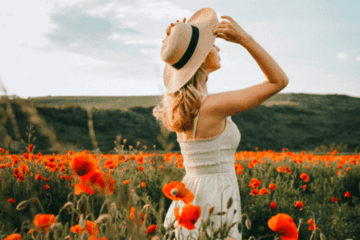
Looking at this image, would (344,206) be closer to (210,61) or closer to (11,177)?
(210,61)

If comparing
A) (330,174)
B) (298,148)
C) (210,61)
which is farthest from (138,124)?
(210,61)

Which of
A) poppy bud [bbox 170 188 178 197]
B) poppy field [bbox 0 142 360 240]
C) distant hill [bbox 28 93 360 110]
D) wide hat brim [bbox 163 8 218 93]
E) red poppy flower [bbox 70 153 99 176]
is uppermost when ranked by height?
distant hill [bbox 28 93 360 110]

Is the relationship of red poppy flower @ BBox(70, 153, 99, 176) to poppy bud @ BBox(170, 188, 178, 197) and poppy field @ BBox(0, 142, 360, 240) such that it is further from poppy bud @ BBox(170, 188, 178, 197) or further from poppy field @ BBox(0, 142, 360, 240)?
poppy bud @ BBox(170, 188, 178, 197)

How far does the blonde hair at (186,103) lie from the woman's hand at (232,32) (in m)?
0.34

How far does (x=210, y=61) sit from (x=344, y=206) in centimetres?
347

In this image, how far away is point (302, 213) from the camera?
353 cm

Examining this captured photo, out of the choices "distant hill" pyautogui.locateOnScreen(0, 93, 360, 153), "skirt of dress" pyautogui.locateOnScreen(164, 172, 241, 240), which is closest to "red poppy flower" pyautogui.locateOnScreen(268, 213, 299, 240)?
"skirt of dress" pyautogui.locateOnScreen(164, 172, 241, 240)

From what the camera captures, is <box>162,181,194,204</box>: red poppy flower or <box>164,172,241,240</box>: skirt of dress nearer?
<box>162,181,194,204</box>: red poppy flower

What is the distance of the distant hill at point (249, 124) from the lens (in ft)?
49.6

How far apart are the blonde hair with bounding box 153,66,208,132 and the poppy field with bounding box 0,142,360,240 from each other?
1.01 ft

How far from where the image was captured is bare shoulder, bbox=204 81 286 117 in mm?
1624

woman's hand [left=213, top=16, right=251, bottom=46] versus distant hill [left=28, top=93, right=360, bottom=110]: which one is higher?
distant hill [left=28, top=93, right=360, bottom=110]

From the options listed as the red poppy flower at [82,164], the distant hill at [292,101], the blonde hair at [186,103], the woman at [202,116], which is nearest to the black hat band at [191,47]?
the woman at [202,116]

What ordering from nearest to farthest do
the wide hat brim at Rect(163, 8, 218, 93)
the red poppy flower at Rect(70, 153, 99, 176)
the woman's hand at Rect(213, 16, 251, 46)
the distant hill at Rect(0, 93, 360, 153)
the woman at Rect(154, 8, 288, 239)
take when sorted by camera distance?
the red poppy flower at Rect(70, 153, 99, 176), the woman's hand at Rect(213, 16, 251, 46), the woman at Rect(154, 8, 288, 239), the wide hat brim at Rect(163, 8, 218, 93), the distant hill at Rect(0, 93, 360, 153)
